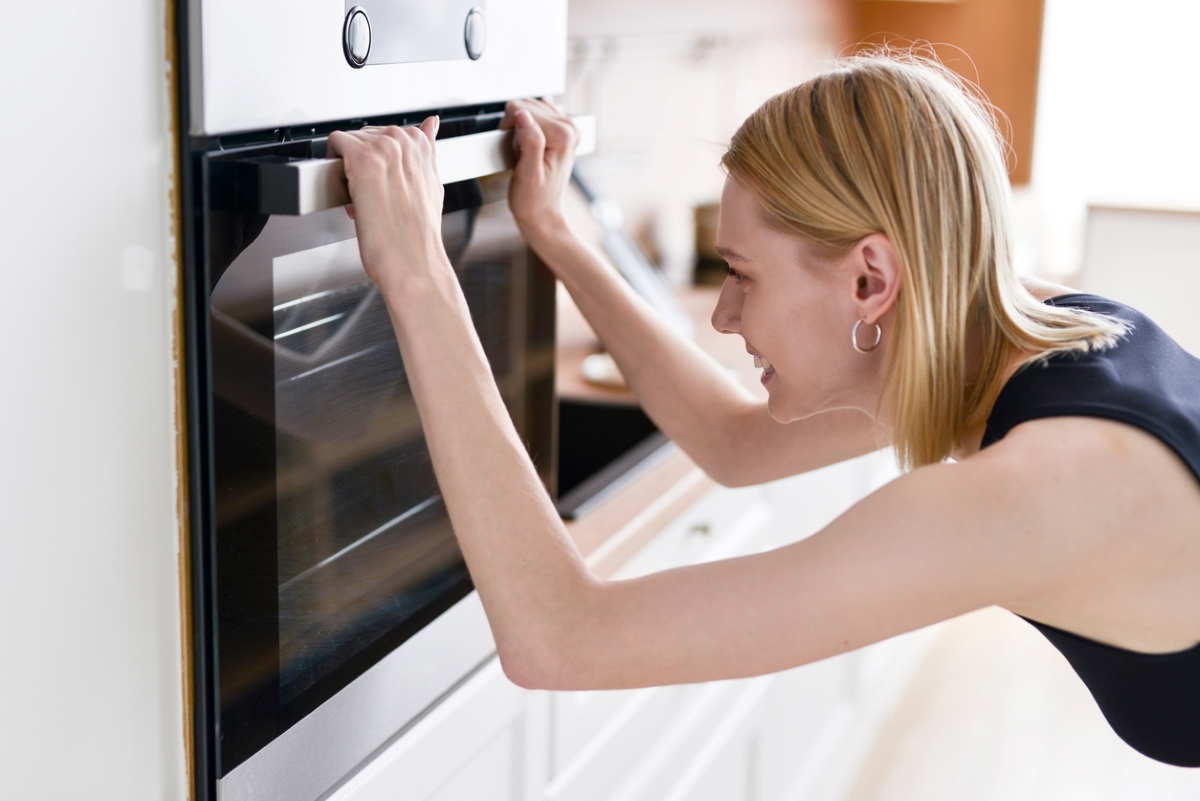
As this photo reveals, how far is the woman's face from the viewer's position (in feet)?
3.19

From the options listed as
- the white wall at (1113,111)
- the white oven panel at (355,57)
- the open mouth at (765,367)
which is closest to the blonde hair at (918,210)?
the open mouth at (765,367)

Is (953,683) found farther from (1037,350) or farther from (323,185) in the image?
(323,185)

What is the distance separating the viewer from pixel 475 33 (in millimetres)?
972

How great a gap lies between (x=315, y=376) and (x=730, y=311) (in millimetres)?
384

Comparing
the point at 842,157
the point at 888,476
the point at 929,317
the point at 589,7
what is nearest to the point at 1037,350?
the point at 929,317

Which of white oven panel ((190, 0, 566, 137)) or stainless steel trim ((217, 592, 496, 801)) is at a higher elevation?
white oven panel ((190, 0, 566, 137))

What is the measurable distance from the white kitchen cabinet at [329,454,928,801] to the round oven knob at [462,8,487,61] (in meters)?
0.57

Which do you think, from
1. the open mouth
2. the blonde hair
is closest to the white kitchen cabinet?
the open mouth

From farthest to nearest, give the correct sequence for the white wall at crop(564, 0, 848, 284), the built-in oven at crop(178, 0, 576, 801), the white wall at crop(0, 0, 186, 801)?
the white wall at crop(564, 0, 848, 284) < the built-in oven at crop(178, 0, 576, 801) < the white wall at crop(0, 0, 186, 801)

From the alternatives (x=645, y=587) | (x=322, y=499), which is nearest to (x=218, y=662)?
(x=322, y=499)

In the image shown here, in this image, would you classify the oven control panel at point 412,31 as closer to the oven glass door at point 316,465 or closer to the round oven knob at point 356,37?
the round oven knob at point 356,37

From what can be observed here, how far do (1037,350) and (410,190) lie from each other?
1.73ft

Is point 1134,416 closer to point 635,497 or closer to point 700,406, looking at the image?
point 700,406

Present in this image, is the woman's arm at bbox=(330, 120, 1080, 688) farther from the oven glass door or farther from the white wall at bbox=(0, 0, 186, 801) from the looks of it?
the white wall at bbox=(0, 0, 186, 801)
